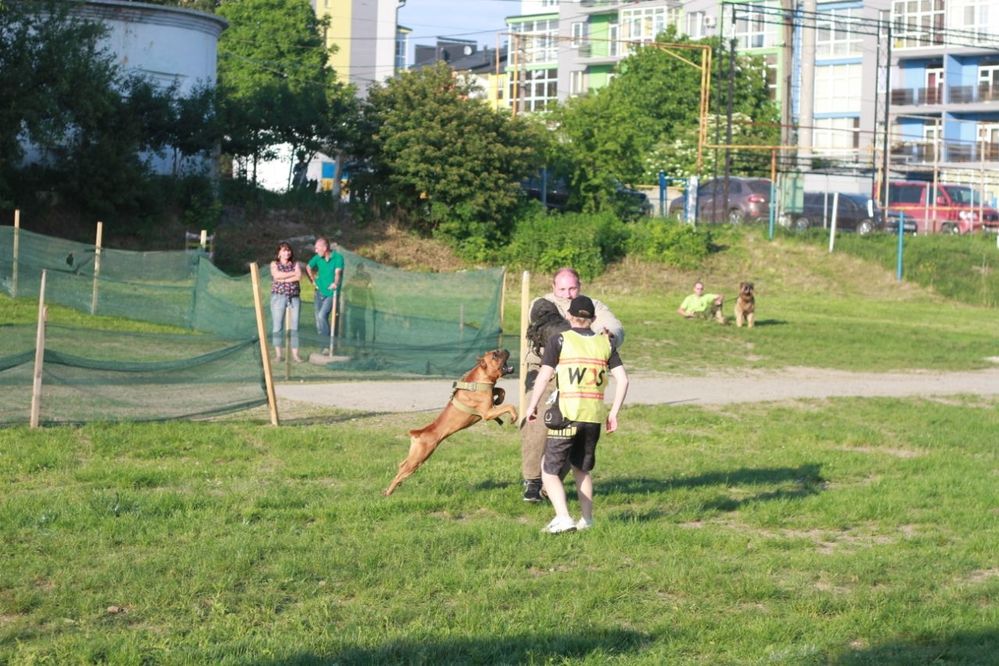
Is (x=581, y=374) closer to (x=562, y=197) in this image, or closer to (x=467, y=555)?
(x=467, y=555)

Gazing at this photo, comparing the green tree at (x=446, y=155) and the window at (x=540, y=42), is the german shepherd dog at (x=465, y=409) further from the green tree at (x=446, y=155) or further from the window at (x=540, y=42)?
the window at (x=540, y=42)

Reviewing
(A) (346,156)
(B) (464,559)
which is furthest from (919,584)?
(A) (346,156)

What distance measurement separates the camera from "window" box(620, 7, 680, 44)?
79.6m

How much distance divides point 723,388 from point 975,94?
52573mm

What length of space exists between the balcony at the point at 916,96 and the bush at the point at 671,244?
1316 inches

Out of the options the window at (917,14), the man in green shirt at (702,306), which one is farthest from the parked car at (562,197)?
the window at (917,14)

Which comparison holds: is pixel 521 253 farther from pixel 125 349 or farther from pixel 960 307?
pixel 125 349

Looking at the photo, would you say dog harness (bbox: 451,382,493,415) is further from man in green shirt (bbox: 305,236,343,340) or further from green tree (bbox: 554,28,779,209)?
green tree (bbox: 554,28,779,209)

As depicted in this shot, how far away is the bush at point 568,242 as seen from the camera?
36625mm

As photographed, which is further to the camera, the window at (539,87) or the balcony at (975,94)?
the window at (539,87)

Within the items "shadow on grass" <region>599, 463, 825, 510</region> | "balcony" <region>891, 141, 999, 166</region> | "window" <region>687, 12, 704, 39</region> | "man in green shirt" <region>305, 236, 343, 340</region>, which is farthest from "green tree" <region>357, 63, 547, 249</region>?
"window" <region>687, 12, 704, 39</region>

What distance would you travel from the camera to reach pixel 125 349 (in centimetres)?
1370

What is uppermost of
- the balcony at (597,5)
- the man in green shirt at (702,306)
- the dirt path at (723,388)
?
the balcony at (597,5)

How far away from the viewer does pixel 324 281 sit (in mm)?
18234
